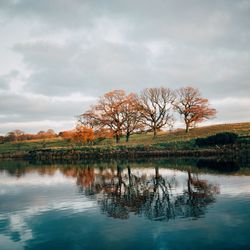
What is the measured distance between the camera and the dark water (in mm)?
12836

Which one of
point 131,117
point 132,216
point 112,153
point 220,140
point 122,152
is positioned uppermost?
point 131,117

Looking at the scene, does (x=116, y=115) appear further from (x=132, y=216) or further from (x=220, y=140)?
(x=132, y=216)

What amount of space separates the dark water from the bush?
102 ft

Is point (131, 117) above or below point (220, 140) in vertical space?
above

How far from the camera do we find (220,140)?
5769 cm

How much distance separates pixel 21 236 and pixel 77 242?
118 inches

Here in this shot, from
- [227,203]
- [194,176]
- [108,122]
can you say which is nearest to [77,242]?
[227,203]

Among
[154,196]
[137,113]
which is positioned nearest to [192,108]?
[137,113]

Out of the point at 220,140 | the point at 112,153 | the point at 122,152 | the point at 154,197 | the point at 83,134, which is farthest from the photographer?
the point at 83,134

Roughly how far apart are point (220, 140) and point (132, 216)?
147 feet

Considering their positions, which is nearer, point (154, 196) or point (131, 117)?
point (154, 196)

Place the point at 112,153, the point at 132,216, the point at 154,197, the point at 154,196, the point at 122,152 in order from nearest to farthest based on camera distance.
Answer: the point at 132,216, the point at 154,197, the point at 154,196, the point at 122,152, the point at 112,153

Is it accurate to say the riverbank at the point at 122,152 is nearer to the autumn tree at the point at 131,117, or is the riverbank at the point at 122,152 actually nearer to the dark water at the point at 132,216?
the autumn tree at the point at 131,117

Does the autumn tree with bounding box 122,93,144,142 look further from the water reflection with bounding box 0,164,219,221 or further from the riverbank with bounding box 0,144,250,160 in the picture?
the water reflection with bounding box 0,164,219,221
